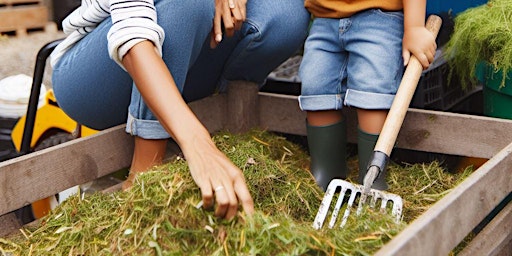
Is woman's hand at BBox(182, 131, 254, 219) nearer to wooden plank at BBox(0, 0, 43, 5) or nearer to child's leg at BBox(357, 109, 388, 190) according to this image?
child's leg at BBox(357, 109, 388, 190)

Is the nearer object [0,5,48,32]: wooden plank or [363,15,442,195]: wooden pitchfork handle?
[363,15,442,195]: wooden pitchfork handle

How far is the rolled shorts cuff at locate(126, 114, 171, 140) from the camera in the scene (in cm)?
174

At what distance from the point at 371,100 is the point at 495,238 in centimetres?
43

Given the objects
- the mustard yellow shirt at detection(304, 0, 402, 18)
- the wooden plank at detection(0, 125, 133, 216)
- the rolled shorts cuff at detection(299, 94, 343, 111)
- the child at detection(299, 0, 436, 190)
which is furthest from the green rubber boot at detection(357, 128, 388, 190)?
the wooden plank at detection(0, 125, 133, 216)

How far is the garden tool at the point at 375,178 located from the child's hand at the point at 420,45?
0.03 meters

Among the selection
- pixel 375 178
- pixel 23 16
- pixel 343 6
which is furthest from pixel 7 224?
pixel 23 16

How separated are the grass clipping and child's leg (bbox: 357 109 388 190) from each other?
8 centimetres

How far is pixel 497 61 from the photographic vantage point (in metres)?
1.79

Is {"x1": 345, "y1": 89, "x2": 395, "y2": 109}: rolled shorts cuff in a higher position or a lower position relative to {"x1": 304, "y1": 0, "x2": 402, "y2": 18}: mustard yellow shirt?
lower

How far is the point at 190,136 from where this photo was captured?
1361mm

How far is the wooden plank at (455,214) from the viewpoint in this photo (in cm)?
105

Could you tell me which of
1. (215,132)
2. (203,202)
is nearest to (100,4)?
(215,132)

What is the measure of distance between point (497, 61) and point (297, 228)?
0.81 meters

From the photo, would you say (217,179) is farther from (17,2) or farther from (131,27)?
(17,2)
